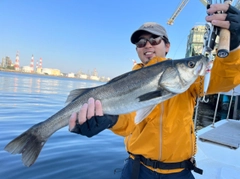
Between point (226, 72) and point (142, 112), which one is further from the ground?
point (226, 72)

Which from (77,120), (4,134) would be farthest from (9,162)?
(77,120)

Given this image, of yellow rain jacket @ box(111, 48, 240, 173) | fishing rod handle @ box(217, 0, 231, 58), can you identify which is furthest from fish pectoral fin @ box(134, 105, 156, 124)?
fishing rod handle @ box(217, 0, 231, 58)

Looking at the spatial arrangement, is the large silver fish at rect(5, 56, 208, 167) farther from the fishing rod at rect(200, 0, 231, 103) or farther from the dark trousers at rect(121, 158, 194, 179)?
the dark trousers at rect(121, 158, 194, 179)

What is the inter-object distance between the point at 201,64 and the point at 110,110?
4.26ft

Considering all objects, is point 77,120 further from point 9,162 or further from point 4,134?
point 4,134

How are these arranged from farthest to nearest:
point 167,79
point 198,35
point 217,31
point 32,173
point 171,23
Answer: point 171,23 < point 198,35 < point 32,173 < point 167,79 < point 217,31

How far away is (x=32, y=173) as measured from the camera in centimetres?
548

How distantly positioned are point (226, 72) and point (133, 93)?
1.13 metres

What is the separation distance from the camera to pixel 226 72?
7.36 ft

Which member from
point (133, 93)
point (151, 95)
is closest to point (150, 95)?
point (151, 95)

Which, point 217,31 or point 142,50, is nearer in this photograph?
point 217,31

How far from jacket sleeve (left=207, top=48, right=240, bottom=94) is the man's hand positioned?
17 centimetres

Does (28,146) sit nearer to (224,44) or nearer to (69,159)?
(224,44)

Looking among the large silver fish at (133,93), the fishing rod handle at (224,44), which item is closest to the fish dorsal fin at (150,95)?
the large silver fish at (133,93)
